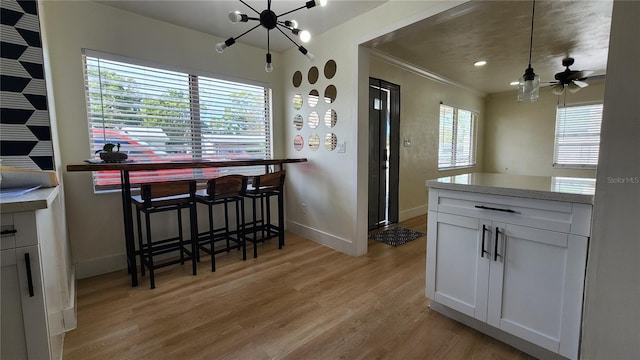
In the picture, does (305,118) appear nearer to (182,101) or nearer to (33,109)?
(182,101)

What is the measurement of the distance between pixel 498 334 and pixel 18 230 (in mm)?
2514

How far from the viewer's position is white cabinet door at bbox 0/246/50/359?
1.00 m

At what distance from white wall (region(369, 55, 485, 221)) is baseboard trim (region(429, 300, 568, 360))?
2.58 metres

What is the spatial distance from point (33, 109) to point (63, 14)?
4.22 ft

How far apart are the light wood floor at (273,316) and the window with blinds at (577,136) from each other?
16.8 feet

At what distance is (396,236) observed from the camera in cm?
375

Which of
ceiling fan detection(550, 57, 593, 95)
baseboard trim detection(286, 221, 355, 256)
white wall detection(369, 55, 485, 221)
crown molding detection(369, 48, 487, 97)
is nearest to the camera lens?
baseboard trim detection(286, 221, 355, 256)

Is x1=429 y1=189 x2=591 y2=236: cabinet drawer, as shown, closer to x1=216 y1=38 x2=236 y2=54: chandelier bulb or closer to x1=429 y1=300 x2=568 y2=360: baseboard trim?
x1=429 y1=300 x2=568 y2=360: baseboard trim

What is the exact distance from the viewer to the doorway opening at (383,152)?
3928 millimetres

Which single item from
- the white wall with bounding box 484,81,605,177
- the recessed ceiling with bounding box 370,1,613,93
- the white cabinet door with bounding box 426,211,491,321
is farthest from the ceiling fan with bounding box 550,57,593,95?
the white cabinet door with bounding box 426,211,491,321

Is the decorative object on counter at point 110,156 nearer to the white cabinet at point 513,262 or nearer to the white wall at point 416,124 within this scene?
the white cabinet at point 513,262

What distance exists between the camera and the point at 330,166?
3.27 meters

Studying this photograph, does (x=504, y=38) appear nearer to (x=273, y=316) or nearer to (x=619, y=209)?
(x=619, y=209)

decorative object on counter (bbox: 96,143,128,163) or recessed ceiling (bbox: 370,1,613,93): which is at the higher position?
recessed ceiling (bbox: 370,1,613,93)
